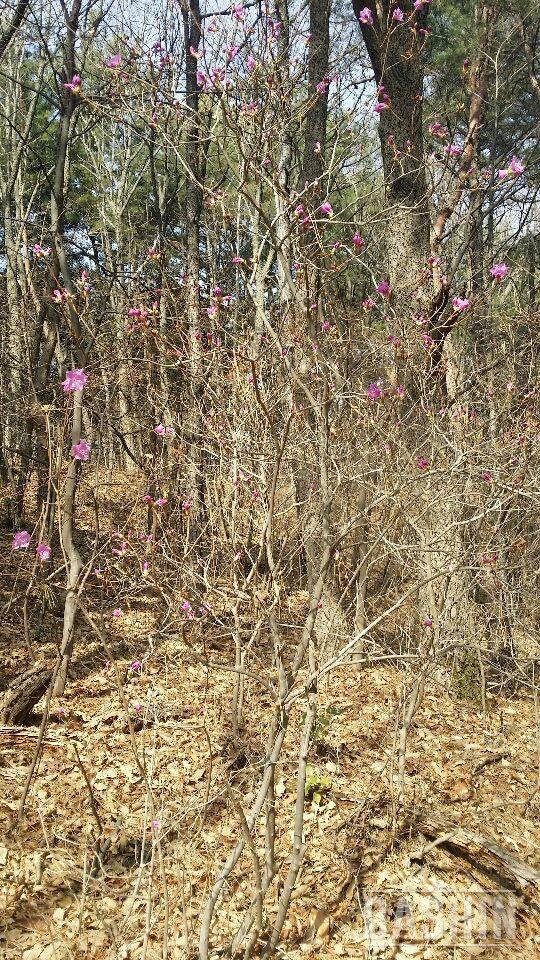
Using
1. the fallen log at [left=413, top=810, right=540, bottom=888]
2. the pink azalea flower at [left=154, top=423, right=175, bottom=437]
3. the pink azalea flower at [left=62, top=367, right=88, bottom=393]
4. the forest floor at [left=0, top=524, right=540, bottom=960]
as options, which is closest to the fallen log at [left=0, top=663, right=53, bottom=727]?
the forest floor at [left=0, top=524, right=540, bottom=960]

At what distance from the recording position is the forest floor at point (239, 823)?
8.69 ft

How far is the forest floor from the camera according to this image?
8.69 ft

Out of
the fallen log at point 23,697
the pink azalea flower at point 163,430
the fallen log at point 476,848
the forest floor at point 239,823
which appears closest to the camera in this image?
the forest floor at point 239,823

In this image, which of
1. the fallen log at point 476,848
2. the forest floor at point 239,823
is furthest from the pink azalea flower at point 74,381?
the fallen log at point 476,848

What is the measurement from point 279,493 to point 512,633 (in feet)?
6.73

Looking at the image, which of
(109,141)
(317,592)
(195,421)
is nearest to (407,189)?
(195,421)

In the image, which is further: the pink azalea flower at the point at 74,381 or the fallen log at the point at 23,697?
the fallen log at the point at 23,697

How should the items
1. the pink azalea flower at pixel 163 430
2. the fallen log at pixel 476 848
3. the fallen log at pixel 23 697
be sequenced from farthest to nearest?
the pink azalea flower at pixel 163 430, the fallen log at pixel 23 697, the fallen log at pixel 476 848

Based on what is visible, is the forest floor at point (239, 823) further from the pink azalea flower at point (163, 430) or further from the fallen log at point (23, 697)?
the pink azalea flower at point (163, 430)

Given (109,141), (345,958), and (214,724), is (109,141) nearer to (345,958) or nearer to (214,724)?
(214,724)

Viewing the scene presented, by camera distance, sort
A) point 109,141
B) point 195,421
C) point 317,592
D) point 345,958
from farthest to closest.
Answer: point 109,141, point 195,421, point 345,958, point 317,592

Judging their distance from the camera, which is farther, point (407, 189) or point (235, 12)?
point (407, 189)

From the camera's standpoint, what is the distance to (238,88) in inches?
119

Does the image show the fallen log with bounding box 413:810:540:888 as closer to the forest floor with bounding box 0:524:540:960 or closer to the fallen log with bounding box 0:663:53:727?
the forest floor with bounding box 0:524:540:960
